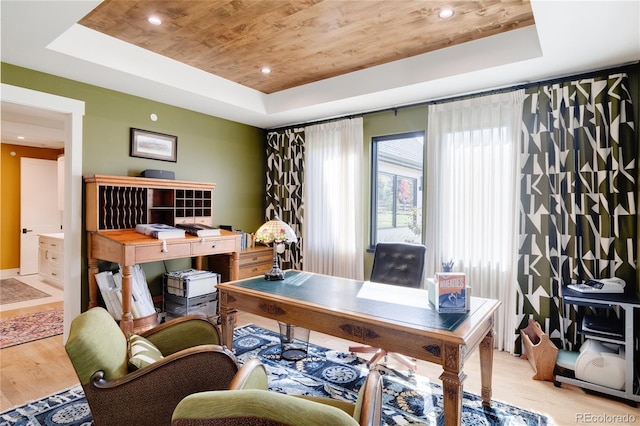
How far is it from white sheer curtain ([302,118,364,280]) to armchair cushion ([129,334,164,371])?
2823 mm

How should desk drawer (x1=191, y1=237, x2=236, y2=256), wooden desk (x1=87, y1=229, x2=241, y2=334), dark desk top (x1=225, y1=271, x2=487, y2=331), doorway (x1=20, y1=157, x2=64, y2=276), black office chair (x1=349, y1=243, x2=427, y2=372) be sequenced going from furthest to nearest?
doorway (x1=20, y1=157, x2=64, y2=276) < desk drawer (x1=191, y1=237, x2=236, y2=256) < wooden desk (x1=87, y1=229, x2=241, y2=334) < black office chair (x1=349, y1=243, x2=427, y2=372) < dark desk top (x1=225, y1=271, x2=487, y2=331)

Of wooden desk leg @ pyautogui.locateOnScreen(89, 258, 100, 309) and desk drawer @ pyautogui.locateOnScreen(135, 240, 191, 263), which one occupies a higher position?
desk drawer @ pyautogui.locateOnScreen(135, 240, 191, 263)

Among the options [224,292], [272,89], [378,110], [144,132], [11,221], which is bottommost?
[224,292]

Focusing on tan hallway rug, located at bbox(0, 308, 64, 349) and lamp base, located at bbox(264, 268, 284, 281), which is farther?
tan hallway rug, located at bbox(0, 308, 64, 349)

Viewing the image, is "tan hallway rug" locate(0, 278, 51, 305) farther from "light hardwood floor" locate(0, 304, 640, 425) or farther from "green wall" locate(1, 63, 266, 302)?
"green wall" locate(1, 63, 266, 302)

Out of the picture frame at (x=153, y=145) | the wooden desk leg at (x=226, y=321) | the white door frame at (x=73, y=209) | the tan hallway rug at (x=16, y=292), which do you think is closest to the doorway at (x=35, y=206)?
the tan hallway rug at (x=16, y=292)

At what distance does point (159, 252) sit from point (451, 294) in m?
2.57

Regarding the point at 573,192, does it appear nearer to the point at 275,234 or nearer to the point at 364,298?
the point at 364,298

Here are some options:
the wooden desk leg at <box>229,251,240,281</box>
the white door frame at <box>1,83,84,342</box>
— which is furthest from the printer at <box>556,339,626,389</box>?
the white door frame at <box>1,83,84,342</box>

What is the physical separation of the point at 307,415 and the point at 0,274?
7.60 metres

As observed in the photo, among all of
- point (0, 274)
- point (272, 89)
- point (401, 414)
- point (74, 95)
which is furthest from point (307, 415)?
point (0, 274)

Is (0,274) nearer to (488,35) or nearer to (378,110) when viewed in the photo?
(378,110)

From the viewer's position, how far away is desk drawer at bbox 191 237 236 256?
12.0ft

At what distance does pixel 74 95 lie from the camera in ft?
10.9
